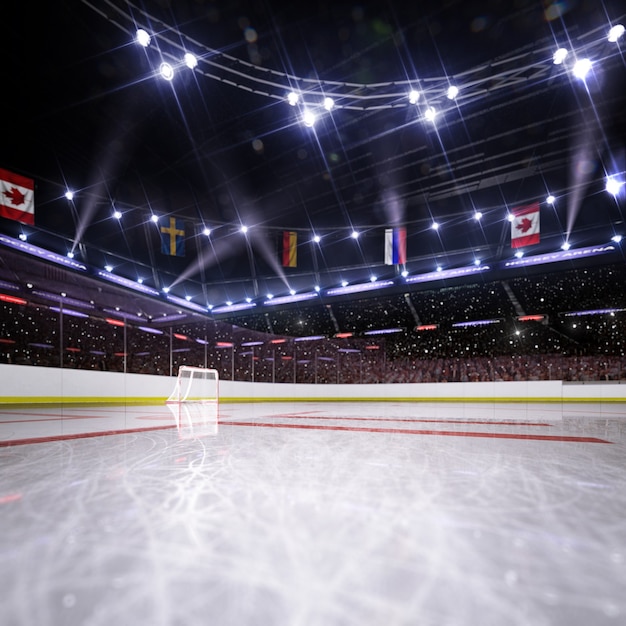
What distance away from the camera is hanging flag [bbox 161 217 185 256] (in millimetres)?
10094

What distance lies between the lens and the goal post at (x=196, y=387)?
1086 cm

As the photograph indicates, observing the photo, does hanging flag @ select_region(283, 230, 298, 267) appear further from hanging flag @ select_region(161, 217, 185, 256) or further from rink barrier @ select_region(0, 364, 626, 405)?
rink barrier @ select_region(0, 364, 626, 405)

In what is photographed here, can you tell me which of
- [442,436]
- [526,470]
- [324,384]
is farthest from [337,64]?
[324,384]

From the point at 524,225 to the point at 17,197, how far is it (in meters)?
10.8

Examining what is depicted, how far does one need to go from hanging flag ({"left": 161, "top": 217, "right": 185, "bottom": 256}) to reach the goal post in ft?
10.8

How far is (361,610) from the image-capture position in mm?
645

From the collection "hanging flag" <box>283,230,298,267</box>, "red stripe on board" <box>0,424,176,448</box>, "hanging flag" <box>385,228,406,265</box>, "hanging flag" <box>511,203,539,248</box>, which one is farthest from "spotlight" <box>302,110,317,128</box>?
"red stripe on board" <box>0,424,176,448</box>

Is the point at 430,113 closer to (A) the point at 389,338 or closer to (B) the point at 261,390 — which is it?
(A) the point at 389,338

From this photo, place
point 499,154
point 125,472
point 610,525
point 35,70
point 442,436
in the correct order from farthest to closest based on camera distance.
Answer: point 499,154
point 35,70
point 442,436
point 125,472
point 610,525

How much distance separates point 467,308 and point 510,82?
6495mm

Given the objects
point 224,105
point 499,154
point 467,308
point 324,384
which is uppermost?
point 224,105

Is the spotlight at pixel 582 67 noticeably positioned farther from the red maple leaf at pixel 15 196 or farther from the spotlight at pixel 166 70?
the red maple leaf at pixel 15 196

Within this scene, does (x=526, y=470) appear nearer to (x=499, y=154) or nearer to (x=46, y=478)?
(x=46, y=478)

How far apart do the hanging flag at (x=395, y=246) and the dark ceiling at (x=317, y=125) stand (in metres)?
0.44
